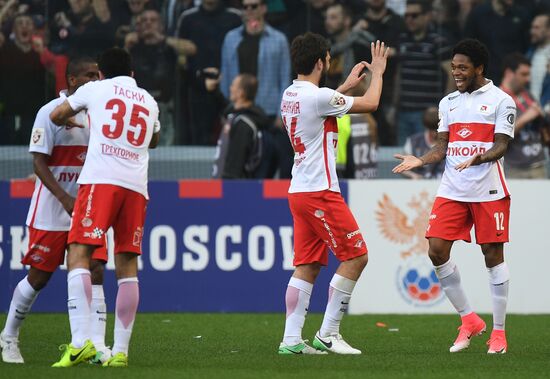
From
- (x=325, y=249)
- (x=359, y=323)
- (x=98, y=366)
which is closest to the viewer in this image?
(x=98, y=366)

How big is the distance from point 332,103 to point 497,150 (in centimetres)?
136

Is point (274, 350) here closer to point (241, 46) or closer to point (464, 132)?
point (464, 132)

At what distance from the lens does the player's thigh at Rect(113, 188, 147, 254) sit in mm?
7777

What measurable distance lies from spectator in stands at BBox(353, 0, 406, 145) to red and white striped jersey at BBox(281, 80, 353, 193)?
7034 mm

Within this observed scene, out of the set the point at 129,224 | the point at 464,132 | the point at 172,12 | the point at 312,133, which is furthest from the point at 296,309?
the point at 172,12

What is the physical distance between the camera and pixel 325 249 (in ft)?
29.0

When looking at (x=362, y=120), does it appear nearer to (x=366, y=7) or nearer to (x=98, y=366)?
(x=366, y=7)

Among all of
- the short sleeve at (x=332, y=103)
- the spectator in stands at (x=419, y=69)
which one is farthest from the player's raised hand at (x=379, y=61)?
the spectator in stands at (x=419, y=69)

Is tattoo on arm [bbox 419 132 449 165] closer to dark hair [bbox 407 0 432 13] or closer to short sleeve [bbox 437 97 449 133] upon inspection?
short sleeve [bbox 437 97 449 133]

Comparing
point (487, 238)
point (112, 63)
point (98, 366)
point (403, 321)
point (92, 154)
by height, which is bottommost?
point (403, 321)

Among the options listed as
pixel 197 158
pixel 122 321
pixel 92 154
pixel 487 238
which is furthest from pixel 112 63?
pixel 197 158

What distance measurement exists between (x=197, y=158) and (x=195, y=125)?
44 centimetres

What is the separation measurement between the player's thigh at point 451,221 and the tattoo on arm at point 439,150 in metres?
0.33

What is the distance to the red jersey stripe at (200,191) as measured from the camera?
41.2ft
